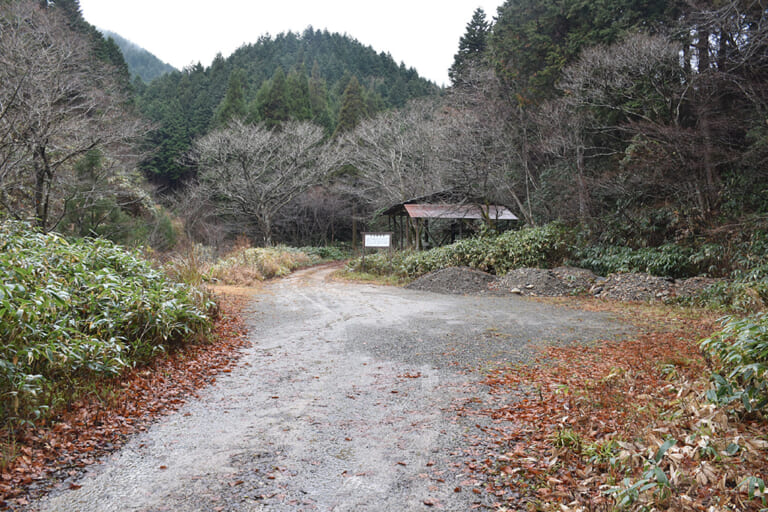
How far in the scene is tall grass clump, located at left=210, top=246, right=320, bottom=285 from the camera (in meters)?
13.5

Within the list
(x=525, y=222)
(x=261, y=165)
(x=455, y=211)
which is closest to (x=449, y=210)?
(x=455, y=211)

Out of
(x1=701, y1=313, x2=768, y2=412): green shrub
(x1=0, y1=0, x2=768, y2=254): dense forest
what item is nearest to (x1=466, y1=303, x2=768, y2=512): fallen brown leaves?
(x1=701, y1=313, x2=768, y2=412): green shrub

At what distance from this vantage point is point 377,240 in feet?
53.8

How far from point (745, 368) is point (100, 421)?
175 inches

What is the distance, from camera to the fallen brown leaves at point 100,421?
2609 millimetres

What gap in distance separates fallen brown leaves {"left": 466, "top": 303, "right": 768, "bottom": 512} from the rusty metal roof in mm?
12251

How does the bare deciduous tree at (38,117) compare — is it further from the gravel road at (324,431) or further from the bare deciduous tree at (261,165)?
the bare deciduous tree at (261,165)

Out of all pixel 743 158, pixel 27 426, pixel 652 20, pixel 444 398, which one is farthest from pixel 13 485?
pixel 652 20

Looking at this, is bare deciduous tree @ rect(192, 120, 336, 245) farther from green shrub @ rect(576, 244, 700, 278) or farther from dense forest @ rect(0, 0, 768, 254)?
green shrub @ rect(576, 244, 700, 278)

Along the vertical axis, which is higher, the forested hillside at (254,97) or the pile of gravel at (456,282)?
the forested hillside at (254,97)

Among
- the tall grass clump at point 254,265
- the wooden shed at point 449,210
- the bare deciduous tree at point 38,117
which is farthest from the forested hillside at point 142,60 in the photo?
the bare deciduous tree at point 38,117

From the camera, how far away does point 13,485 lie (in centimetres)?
248

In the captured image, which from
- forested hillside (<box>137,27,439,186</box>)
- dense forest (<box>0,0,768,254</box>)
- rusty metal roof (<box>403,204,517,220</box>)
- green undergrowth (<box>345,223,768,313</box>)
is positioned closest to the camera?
green undergrowth (<box>345,223,768,313</box>)

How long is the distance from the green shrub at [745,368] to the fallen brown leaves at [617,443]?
0.39 feet
